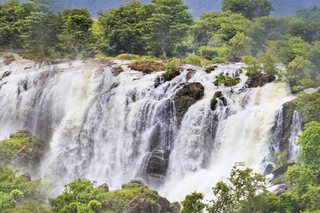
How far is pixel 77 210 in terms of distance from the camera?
19250 mm

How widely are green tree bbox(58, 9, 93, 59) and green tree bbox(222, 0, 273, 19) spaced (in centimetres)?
1480

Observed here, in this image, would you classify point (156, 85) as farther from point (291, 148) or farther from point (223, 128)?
point (291, 148)

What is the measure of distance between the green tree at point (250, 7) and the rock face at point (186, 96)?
971 inches

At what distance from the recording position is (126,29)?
41281mm

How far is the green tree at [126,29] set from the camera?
4138 cm

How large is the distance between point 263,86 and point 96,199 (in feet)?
34.8

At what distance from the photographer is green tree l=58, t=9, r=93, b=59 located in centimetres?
4066

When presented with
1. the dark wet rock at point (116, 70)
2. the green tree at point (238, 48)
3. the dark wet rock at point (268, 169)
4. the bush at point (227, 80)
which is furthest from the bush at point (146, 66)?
the dark wet rock at point (268, 169)

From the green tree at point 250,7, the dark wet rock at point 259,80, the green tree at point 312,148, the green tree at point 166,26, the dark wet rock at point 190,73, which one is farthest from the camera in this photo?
the green tree at point 250,7

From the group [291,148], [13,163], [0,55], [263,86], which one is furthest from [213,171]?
[0,55]

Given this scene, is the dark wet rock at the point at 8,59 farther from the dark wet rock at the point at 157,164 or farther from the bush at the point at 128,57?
the dark wet rock at the point at 157,164

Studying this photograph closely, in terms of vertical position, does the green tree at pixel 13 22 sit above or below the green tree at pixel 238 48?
above

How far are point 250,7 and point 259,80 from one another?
23904mm

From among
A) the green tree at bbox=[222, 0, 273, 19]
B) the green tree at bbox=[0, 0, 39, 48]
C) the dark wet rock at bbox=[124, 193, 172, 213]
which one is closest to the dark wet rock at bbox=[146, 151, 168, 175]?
the dark wet rock at bbox=[124, 193, 172, 213]
